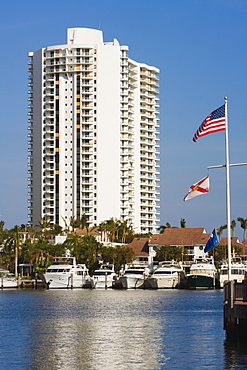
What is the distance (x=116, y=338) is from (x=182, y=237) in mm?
118938

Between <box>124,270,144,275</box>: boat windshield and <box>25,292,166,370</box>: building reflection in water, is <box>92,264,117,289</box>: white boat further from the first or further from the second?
<box>25,292,166,370</box>: building reflection in water

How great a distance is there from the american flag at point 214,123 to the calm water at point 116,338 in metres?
13.4

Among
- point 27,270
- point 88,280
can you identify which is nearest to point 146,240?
point 27,270

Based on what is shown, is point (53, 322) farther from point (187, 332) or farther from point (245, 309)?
point (245, 309)

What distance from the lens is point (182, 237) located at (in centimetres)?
16875

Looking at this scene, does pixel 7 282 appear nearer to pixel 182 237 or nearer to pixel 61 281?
pixel 61 281

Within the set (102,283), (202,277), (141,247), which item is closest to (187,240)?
(141,247)

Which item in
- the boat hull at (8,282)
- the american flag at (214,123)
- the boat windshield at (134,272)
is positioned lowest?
the boat hull at (8,282)

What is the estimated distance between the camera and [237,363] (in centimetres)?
3903

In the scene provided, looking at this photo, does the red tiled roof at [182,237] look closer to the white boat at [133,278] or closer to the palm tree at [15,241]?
the palm tree at [15,241]

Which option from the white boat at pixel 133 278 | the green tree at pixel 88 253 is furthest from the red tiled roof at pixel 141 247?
the white boat at pixel 133 278

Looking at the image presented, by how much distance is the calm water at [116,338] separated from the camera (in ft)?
132

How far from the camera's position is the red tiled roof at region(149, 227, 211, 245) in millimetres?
166775

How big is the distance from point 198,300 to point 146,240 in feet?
269
